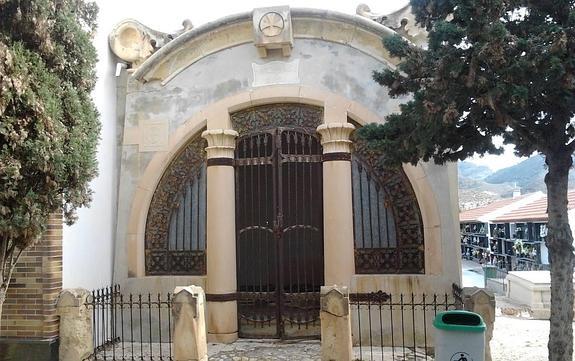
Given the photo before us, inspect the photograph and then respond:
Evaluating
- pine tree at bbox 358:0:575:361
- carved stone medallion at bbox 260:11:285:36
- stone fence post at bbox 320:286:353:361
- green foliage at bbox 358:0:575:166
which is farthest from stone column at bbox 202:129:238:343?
green foliage at bbox 358:0:575:166

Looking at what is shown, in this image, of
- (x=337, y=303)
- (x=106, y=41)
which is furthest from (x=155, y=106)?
(x=337, y=303)

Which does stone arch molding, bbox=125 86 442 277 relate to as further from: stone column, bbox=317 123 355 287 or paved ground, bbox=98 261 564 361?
paved ground, bbox=98 261 564 361

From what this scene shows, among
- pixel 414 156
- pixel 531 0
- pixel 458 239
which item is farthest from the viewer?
pixel 458 239

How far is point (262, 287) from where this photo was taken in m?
8.36

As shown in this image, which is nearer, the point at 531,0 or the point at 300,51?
the point at 531,0

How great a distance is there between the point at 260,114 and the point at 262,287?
2.66 metres

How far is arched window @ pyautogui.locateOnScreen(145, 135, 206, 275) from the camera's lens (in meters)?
8.30

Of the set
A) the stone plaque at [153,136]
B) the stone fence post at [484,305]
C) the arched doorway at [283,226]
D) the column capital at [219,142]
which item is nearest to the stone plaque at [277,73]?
the arched doorway at [283,226]

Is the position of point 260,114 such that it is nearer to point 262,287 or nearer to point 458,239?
point 262,287

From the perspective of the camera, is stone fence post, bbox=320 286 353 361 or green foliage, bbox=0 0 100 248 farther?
stone fence post, bbox=320 286 353 361

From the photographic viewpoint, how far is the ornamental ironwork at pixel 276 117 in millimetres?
8203

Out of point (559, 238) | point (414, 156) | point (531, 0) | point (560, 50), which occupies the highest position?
point (531, 0)

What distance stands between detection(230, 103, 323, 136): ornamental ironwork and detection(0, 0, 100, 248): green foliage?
3.39 meters

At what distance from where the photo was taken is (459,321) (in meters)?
4.61
